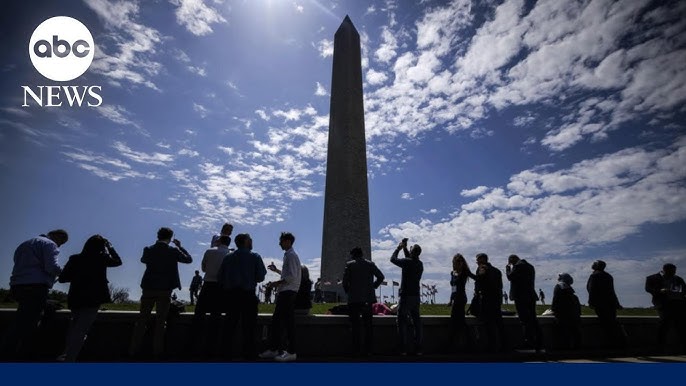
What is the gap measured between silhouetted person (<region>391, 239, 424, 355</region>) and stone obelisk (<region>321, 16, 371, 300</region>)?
13251 mm

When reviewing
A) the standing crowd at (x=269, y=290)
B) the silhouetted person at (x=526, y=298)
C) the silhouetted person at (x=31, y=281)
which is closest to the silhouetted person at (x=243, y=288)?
the standing crowd at (x=269, y=290)

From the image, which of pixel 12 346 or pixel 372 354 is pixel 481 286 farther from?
pixel 12 346

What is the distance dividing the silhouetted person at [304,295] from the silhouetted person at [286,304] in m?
0.57

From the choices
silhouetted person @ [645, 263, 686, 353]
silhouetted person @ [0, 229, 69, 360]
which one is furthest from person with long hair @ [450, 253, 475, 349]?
silhouetted person @ [0, 229, 69, 360]

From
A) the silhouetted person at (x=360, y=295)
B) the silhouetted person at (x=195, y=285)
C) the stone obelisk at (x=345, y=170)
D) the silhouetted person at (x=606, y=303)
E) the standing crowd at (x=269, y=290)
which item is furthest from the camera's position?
the stone obelisk at (x=345, y=170)

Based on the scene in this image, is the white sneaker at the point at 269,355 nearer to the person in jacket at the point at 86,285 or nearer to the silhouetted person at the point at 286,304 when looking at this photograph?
the silhouetted person at the point at 286,304

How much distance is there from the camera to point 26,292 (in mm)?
5359

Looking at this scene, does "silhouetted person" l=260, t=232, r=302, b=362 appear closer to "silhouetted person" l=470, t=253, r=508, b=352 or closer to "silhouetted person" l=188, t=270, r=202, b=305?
"silhouetted person" l=470, t=253, r=508, b=352

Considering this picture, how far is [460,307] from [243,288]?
3.60 metres

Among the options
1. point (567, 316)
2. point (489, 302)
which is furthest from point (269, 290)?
point (567, 316)

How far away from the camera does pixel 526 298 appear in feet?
23.8

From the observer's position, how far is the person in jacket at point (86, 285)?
5.22 m

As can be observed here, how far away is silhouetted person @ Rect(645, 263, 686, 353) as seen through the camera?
7.79m

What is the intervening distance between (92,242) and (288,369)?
3108 mm
